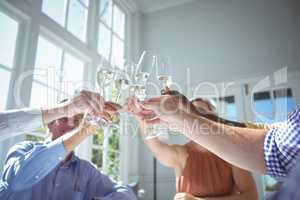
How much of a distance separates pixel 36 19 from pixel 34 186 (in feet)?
3.86

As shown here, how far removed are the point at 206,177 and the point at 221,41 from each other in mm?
2054

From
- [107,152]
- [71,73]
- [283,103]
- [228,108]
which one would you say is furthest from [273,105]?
[71,73]

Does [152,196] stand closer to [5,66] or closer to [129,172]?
[129,172]

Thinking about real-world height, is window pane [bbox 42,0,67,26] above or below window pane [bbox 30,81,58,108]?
above

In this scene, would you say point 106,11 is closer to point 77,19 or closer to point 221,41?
point 77,19

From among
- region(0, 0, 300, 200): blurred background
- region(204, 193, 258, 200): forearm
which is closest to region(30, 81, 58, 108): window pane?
region(0, 0, 300, 200): blurred background

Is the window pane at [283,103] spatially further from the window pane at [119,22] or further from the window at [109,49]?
the window pane at [119,22]

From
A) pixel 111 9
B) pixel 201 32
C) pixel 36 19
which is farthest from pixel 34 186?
pixel 201 32

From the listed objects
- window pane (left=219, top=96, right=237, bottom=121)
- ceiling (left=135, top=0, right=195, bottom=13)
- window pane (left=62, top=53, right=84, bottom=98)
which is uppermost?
ceiling (left=135, top=0, right=195, bottom=13)

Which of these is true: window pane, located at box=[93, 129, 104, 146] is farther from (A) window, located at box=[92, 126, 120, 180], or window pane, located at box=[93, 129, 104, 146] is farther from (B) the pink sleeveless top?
(B) the pink sleeveless top

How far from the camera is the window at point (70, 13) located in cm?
192

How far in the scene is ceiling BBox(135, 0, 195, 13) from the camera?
3120 millimetres

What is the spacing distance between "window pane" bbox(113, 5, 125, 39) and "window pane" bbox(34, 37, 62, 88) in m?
1.07

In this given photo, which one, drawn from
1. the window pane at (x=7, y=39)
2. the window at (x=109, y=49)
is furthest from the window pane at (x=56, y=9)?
the window at (x=109, y=49)
